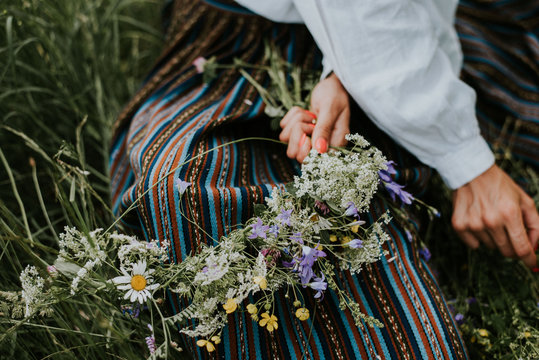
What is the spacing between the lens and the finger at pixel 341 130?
913mm

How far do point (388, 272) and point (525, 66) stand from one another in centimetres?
93

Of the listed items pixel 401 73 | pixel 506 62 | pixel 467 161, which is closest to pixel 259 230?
pixel 401 73

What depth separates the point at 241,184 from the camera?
0.91 m

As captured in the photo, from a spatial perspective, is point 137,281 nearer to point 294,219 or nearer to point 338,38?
point 294,219

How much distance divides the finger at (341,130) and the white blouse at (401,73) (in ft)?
0.15

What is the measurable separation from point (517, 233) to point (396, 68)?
0.50 metres

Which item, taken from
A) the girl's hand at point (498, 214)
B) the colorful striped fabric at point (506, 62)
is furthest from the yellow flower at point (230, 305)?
the colorful striped fabric at point (506, 62)

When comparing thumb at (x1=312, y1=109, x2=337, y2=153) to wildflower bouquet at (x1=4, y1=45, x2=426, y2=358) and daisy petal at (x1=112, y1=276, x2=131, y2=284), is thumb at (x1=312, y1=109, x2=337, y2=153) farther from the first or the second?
daisy petal at (x1=112, y1=276, x2=131, y2=284)

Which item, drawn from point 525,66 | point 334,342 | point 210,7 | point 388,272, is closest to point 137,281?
point 334,342

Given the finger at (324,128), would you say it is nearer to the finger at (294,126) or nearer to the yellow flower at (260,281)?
the finger at (294,126)

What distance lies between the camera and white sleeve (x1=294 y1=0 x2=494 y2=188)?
897 mm

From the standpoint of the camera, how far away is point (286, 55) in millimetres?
1139

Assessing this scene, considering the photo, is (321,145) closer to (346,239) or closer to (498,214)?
(346,239)

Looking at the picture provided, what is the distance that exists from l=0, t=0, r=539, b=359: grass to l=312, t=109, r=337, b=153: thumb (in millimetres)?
487
